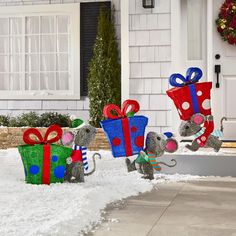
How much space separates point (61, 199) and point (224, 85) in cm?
337

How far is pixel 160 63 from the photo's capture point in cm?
→ 603

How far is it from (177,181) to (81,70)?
3.24 m

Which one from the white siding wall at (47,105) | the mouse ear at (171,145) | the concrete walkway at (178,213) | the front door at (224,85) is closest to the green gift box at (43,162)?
the concrete walkway at (178,213)

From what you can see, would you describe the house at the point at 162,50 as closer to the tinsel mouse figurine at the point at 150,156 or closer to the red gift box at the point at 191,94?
the red gift box at the point at 191,94

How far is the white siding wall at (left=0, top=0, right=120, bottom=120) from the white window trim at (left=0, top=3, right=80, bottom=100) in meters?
0.07

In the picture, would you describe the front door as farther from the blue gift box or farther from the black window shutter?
the blue gift box

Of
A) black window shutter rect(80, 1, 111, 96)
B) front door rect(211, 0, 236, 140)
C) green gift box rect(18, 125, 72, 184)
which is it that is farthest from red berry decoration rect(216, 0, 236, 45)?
green gift box rect(18, 125, 72, 184)

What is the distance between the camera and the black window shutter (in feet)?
24.2

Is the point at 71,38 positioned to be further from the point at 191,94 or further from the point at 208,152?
the point at 191,94

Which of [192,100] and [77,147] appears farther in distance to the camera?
[192,100]

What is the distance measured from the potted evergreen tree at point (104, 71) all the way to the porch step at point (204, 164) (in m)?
1.91

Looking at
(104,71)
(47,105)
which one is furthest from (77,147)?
(47,105)

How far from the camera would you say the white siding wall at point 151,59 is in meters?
6.01

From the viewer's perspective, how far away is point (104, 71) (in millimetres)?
6934
